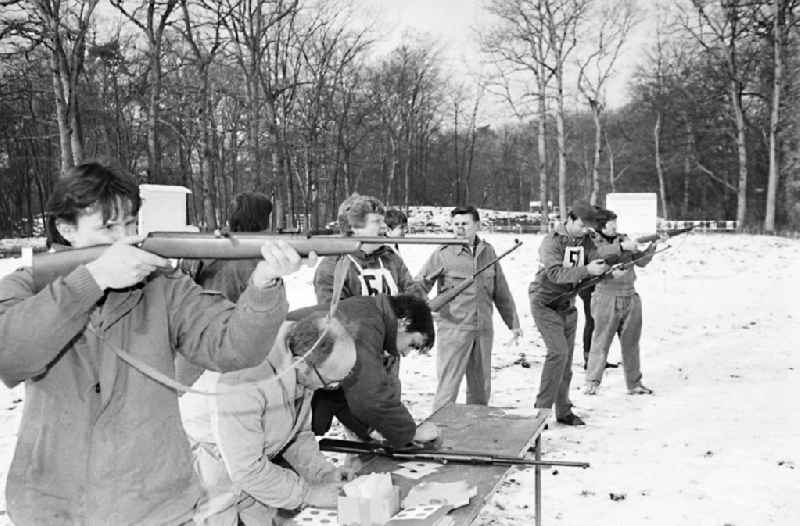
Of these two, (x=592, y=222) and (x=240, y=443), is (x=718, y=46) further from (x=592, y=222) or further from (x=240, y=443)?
(x=240, y=443)

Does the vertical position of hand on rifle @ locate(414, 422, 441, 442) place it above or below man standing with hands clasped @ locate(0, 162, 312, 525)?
below

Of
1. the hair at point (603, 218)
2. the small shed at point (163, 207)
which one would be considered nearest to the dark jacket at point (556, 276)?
the hair at point (603, 218)

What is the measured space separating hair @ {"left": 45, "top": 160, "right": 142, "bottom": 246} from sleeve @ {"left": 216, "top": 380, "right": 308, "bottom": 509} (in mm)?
918

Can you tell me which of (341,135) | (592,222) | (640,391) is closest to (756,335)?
(640,391)

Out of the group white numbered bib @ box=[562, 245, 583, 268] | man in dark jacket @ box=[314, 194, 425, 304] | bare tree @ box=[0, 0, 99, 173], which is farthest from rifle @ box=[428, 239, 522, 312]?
bare tree @ box=[0, 0, 99, 173]

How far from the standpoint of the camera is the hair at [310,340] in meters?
2.71

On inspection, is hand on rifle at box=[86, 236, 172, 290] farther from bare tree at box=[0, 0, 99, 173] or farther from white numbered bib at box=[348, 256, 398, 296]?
bare tree at box=[0, 0, 99, 173]

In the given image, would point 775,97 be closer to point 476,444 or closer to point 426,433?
point 476,444

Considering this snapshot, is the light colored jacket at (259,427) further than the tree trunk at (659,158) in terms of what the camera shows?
No

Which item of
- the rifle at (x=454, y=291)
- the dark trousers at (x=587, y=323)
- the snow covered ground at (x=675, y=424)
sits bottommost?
the snow covered ground at (x=675, y=424)

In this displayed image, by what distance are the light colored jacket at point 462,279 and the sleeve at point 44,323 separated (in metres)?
4.19

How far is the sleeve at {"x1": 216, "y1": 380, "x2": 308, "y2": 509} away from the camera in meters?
2.69

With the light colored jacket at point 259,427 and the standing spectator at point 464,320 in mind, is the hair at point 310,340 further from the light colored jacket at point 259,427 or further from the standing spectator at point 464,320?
the standing spectator at point 464,320

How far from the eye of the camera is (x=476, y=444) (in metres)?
3.54
